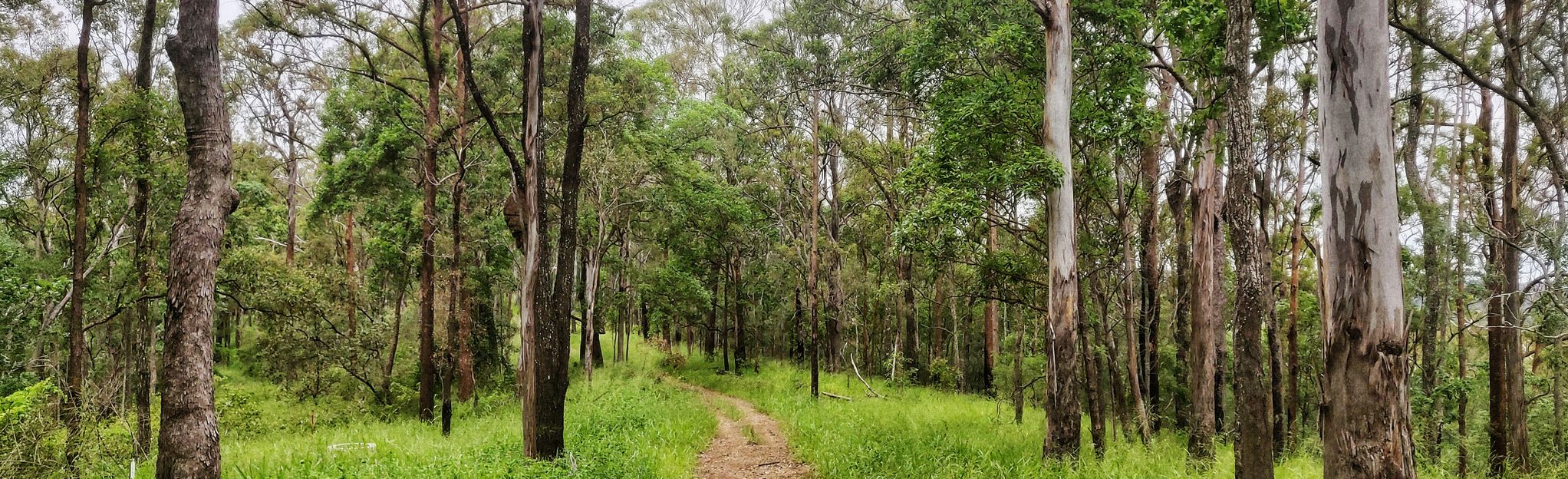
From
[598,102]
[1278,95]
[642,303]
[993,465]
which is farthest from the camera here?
[642,303]

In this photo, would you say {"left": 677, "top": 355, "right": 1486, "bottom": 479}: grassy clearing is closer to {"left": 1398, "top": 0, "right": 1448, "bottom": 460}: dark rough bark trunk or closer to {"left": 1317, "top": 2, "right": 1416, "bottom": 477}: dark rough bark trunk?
{"left": 1317, "top": 2, "right": 1416, "bottom": 477}: dark rough bark trunk

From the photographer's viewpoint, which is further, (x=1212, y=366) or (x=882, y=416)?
(x=882, y=416)

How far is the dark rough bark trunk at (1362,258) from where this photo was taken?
3.14m

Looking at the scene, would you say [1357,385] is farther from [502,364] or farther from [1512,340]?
[502,364]

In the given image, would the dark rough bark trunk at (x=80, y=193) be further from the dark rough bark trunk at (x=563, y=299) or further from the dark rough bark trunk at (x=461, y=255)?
the dark rough bark trunk at (x=563, y=299)

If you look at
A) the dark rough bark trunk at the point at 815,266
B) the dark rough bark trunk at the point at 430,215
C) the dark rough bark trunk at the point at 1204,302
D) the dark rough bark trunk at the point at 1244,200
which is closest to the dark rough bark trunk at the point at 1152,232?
the dark rough bark trunk at the point at 1204,302

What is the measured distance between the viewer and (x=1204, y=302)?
9586mm

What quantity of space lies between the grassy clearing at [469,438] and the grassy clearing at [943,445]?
196 centimetres

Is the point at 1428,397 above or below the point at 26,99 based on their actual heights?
below

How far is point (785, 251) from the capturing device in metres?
19.7

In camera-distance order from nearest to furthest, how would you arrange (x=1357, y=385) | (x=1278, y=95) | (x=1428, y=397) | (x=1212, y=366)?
1. (x=1357, y=385)
2. (x=1212, y=366)
3. (x=1278, y=95)
4. (x=1428, y=397)

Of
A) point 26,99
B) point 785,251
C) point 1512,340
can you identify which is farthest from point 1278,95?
point 26,99

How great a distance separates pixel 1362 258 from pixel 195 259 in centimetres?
762

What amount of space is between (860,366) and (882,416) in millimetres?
13209
